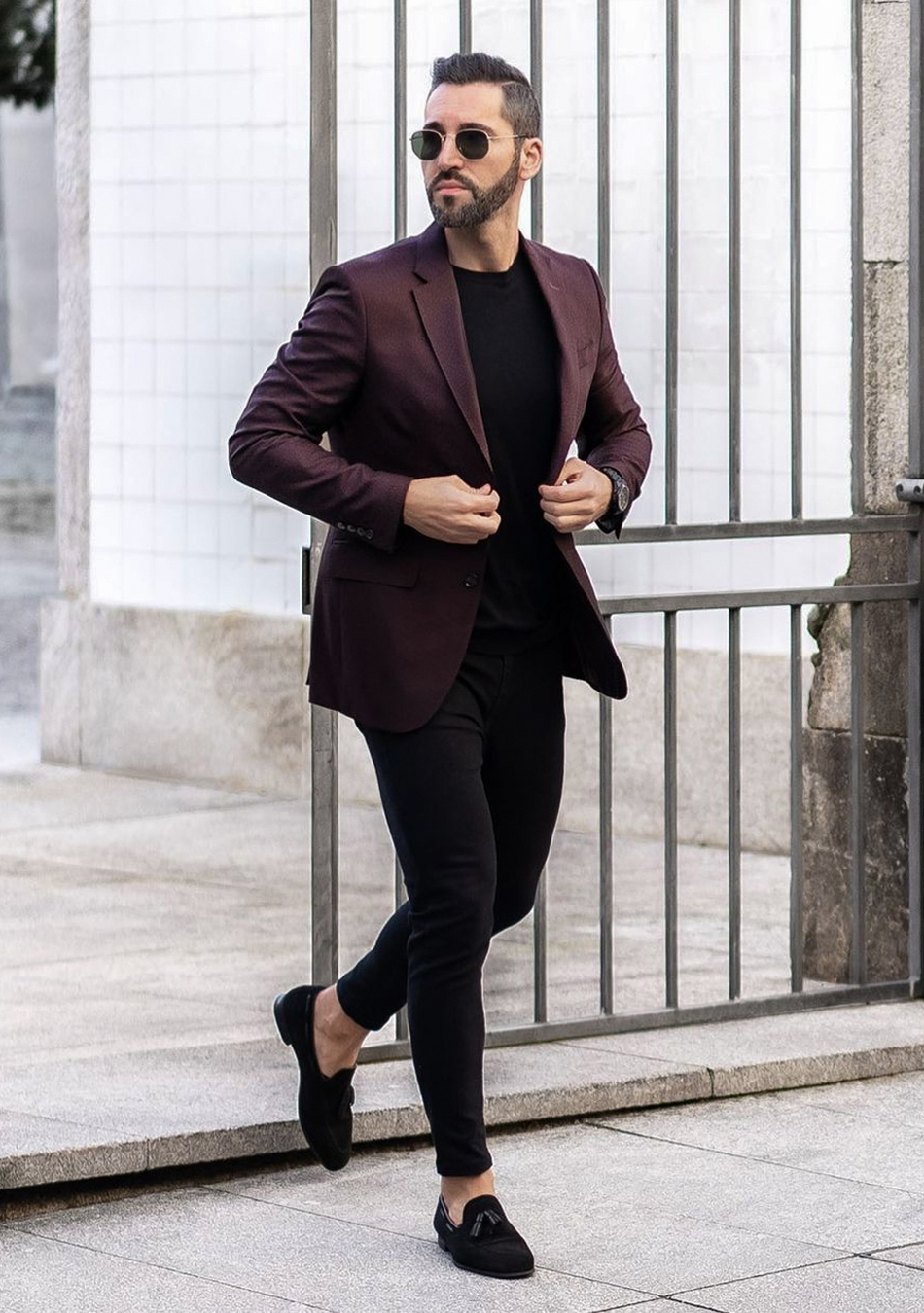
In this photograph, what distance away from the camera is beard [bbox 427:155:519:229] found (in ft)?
14.7

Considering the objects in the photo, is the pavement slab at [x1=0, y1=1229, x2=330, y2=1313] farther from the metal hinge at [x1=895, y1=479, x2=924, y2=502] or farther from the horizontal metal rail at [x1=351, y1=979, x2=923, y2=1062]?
the metal hinge at [x1=895, y1=479, x2=924, y2=502]

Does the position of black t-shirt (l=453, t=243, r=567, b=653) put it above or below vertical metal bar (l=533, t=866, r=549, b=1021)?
above

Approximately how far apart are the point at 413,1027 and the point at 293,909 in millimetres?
3320

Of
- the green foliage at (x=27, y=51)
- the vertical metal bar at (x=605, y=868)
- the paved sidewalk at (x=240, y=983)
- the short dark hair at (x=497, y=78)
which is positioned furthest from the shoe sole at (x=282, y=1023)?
the green foliage at (x=27, y=51)

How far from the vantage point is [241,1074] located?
541 cm

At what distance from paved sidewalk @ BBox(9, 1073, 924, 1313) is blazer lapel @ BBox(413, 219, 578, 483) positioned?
1339 millimetres

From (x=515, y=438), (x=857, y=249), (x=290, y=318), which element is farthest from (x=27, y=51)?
(x=515, y=438)

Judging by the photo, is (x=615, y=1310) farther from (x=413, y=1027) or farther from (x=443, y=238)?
(x=443, y=238)

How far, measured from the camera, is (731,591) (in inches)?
Answer: 239

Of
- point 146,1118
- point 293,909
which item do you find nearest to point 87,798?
point 293,909

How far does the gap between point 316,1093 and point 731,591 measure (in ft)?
5.71

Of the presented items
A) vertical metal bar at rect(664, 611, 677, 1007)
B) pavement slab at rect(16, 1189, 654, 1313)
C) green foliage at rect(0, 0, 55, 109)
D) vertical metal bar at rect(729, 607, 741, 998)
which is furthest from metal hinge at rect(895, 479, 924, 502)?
green foliage at rect(0, 0, 55, 109)

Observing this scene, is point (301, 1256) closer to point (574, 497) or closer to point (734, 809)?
point (574, 497)

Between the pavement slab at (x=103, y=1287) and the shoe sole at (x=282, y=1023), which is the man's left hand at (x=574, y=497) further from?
A: the pavement slab at (x=103, y=1287)
